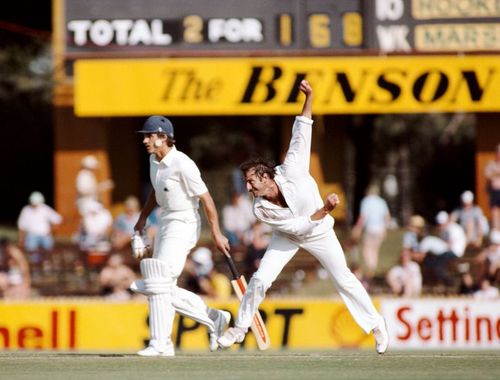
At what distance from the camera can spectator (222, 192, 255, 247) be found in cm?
1920

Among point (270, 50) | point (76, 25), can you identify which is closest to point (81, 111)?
point (76, 25)

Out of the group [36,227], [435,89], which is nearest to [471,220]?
[435,89]

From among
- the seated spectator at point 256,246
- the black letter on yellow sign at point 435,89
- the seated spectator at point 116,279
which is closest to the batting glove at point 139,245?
the seated spectator at point 116,279

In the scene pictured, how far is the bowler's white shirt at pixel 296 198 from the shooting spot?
1011 cm

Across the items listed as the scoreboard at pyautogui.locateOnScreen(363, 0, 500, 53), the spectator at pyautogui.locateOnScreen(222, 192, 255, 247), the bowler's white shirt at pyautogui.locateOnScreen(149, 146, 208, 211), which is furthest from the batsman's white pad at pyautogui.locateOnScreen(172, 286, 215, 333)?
the scoreboard at pyautogui.locateOnScreen(363, 0, 500, 53)

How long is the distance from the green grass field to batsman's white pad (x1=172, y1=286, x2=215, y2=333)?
0.88 ft

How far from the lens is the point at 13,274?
18.2m

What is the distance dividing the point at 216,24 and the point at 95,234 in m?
3.25

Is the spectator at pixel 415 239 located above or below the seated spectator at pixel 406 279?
above

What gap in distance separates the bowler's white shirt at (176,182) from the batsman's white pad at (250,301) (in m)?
0.74

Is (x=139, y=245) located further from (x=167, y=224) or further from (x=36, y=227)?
(x=36, y=227)

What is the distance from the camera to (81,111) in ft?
66.0

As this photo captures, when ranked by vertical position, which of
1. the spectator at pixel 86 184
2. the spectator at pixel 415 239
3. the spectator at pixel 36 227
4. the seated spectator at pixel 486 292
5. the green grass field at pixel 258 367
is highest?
the spectator at pixel 86 184

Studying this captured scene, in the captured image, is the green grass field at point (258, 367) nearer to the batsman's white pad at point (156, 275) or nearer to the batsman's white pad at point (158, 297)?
the batsman's white pad at point (158, 297)
